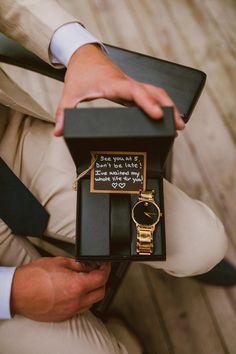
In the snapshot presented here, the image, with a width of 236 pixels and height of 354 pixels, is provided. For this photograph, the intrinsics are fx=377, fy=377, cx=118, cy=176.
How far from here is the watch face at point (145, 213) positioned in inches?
30.8

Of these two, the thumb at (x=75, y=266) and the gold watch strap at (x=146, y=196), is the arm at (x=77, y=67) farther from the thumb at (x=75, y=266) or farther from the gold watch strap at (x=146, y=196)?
the thumb at (x=75, y=266)

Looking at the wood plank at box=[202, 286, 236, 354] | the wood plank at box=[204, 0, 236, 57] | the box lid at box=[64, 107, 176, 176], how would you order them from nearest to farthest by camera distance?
the box lid at box=[64, 107, 176, 176] < the wood plank at box=[202, 286, 236, 354] < the wood plank at box=[204, 0, 236, 57]

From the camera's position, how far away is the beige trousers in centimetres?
86

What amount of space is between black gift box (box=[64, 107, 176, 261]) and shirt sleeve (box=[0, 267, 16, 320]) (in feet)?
0.61

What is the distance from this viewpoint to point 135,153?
0.76 meters

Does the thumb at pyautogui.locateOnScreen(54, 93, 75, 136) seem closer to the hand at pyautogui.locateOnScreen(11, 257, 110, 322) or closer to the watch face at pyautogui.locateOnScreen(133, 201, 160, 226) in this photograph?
the watch face at pyautogui.locateOnScreen(133, 201, 160, 226)

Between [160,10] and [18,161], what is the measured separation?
143 cm

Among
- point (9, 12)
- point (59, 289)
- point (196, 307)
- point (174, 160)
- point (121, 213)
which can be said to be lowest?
point (196, 307)

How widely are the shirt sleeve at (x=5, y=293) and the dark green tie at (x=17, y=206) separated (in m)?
0.11

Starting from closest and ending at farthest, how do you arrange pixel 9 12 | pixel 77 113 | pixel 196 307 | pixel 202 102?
pixel 77 113
pixel 9 12
pixel 196 307
pixel 202 102

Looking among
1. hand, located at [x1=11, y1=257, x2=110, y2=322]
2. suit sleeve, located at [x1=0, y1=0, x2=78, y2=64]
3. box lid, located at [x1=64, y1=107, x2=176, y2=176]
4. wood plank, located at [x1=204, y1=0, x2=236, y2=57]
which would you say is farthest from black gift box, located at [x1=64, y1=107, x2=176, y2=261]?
wood plank, located at [x1=204, y1=0, x2=236, y2=57]

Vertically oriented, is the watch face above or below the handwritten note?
below

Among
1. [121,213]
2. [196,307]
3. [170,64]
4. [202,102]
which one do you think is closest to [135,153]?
[121,213]

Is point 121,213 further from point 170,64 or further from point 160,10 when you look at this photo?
point 160,10
